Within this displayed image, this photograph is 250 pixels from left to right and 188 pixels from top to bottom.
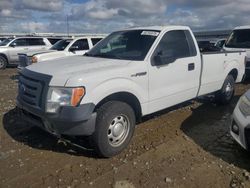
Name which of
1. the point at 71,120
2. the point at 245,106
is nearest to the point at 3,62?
the point at 71,120

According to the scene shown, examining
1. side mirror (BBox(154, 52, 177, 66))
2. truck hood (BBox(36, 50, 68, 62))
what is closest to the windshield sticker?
side mirror (BBox(154, 52, 177, 66))

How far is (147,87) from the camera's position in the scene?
4.84 m

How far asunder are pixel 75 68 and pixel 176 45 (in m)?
2.17

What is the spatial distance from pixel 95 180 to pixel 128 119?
3.68 ft

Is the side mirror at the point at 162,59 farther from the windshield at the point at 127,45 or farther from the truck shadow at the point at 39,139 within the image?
the truck shadow at the point at 39,139

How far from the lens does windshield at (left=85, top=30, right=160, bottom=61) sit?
509 cm

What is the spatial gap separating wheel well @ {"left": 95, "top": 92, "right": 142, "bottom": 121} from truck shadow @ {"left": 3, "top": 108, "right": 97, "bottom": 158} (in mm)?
717

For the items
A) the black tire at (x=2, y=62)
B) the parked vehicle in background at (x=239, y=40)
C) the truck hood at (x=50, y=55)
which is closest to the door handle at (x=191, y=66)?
the parked vehicle in background at (x=239, y=40)

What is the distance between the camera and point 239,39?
37.8 feet

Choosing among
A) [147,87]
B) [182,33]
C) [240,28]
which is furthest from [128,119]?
[240,28]

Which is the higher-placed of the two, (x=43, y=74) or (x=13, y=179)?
(x=43, y=74)

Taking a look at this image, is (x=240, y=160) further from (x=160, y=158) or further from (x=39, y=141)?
(x=39, y=141)

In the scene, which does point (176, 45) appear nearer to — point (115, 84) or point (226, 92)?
point (115, 84)

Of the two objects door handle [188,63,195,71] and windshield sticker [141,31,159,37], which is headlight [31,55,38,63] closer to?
windshield sticker [141,31,159,37]
